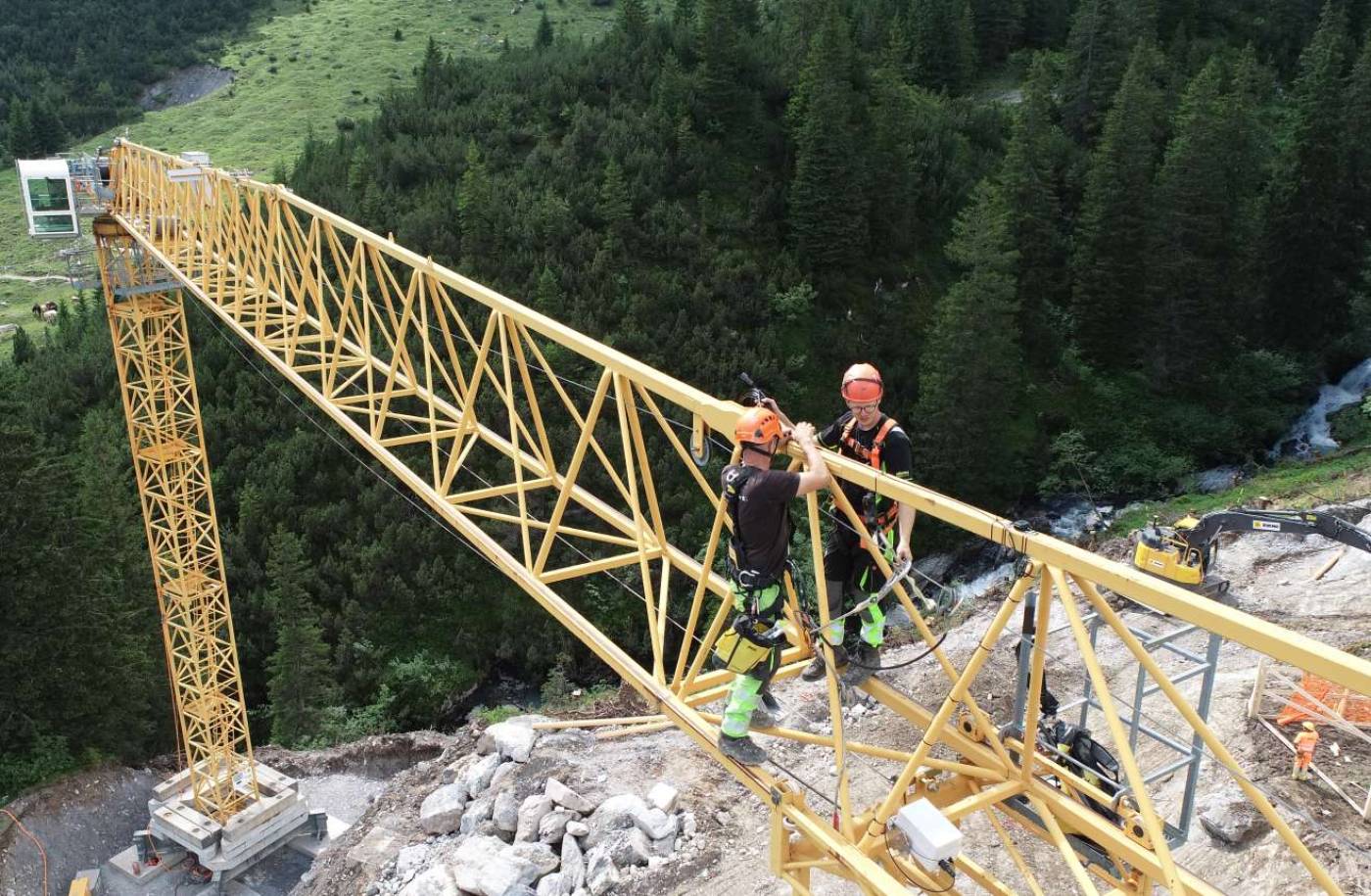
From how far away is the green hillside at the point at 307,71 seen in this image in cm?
6925

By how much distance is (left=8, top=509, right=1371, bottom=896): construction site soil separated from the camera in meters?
12.7

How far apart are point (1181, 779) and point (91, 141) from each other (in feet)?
299

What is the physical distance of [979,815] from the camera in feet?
46.4

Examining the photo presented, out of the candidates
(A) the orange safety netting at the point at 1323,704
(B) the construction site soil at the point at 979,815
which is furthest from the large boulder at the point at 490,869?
(A) the orange safety netting at the point at 1323,704

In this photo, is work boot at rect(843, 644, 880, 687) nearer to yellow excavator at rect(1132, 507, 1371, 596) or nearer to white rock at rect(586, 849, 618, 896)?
white rock at rect(586, 849, 618, 896)

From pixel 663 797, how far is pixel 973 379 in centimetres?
2579

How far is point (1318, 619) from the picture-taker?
17.4 m

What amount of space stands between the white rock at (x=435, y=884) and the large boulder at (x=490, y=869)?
116 millimetres

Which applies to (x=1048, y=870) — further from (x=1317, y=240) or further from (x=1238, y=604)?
(x=1317, y=240)

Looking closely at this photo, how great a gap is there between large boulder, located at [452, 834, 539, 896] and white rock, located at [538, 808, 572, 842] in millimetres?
606

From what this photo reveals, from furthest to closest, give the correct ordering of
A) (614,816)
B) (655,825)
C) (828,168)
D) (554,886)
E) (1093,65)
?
(1093,65) < (828,168) < (614,816) < (655,825) < (554,886)

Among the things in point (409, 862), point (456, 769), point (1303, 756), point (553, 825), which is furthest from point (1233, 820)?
point (456, 769)

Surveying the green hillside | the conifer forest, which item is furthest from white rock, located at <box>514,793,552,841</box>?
the green hillside

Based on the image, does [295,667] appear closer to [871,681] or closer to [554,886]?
[554,886]
